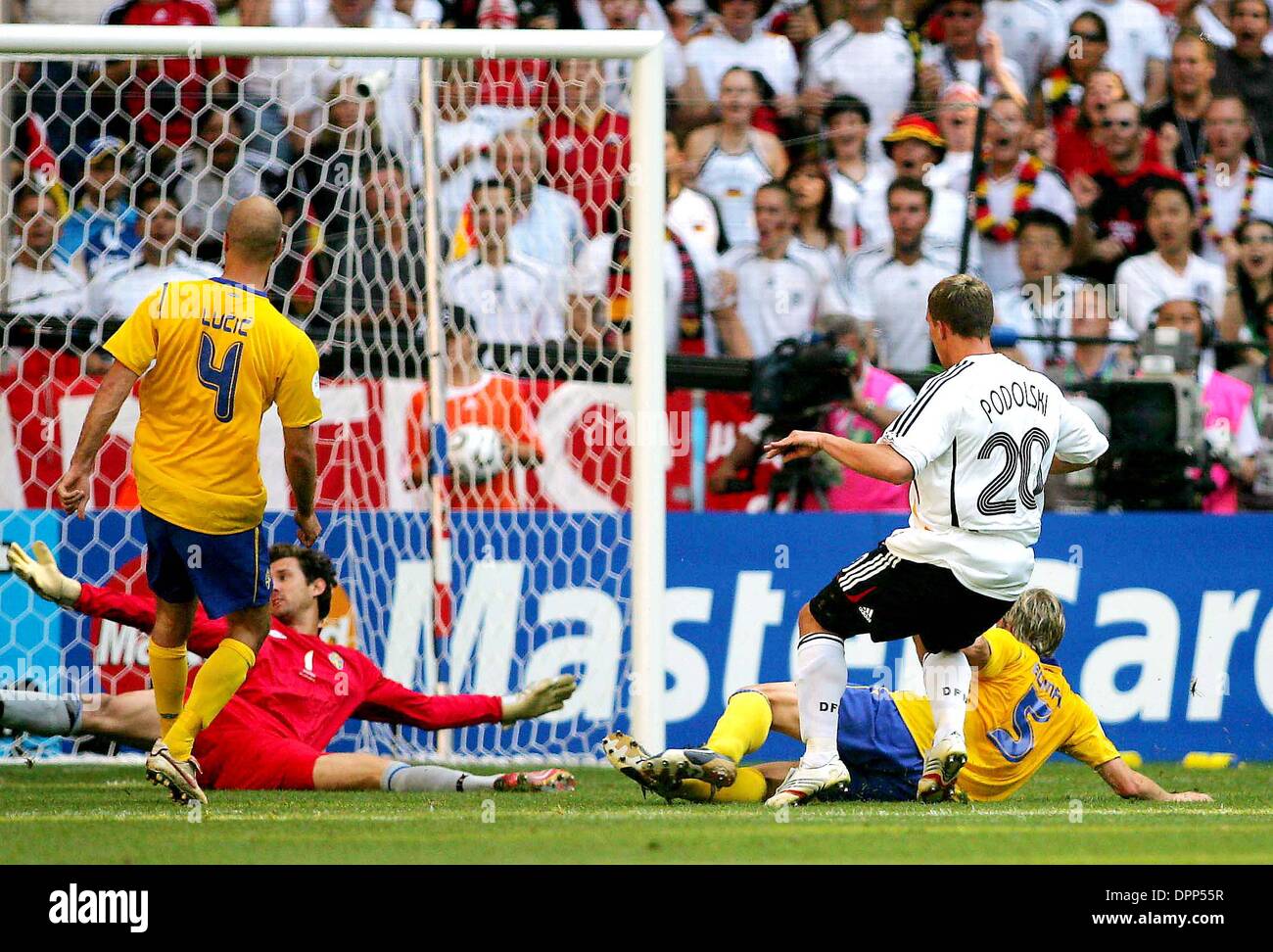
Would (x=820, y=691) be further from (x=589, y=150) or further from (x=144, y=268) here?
(x=144, y=268)

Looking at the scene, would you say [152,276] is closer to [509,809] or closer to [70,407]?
[70,407]

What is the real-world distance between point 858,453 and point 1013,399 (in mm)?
598

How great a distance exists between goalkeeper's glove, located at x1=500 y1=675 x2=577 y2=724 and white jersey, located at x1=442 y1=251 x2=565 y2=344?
2521 mm

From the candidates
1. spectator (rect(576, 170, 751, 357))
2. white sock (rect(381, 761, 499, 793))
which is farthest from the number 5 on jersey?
spectator (rect(576, 170, 751, 357))

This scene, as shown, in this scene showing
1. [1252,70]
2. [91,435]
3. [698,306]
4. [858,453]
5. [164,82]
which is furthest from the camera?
[1252,70]

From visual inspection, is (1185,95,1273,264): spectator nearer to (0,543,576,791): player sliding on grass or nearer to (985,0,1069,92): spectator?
(985,0,1069,92): spectator

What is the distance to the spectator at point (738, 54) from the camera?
10.5 meters

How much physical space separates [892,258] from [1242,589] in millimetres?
2638

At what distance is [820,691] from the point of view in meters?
5.49

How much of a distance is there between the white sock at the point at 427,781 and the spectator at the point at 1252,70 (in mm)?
7106

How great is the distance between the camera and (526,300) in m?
8.68

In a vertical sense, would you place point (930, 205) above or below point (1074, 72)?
below

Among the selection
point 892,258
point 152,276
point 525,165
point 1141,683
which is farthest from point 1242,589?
point 152,276

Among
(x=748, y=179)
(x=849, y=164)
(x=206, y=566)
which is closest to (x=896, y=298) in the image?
(x=849, y=164)
